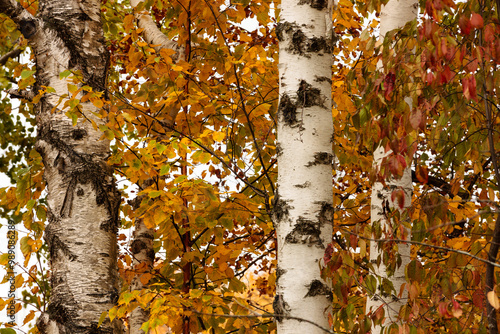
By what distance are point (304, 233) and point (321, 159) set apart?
11.9 inches

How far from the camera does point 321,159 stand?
1889 mm

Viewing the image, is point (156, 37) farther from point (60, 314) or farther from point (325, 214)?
point (325, 214)

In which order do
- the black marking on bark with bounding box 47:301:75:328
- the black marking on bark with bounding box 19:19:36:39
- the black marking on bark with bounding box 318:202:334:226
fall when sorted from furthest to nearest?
the black marking on bark with bounding box 19:19:36:39, the black marking on bark with bounding box 47:301:75:328, the black marking on bark with bounding box 318:202:334:226

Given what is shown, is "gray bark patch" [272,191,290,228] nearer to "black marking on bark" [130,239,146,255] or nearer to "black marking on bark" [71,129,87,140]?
"black marking on bark" [71,129,87,140]

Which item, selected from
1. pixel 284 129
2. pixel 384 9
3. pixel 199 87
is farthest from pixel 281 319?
pixel 384 9

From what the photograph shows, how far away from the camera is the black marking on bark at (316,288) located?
1.78m

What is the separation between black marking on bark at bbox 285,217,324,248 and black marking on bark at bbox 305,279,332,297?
0.14 meters

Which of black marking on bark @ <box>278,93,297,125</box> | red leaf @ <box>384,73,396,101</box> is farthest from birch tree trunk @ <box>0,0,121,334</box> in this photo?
red leaf @ <box>384,73,396,101</box>

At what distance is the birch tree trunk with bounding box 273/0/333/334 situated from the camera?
1789 mm

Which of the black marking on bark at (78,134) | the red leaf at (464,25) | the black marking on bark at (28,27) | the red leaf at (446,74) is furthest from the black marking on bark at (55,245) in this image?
the red leaf at (464,25)

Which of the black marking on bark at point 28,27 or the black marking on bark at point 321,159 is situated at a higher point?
the black marking on bark at point 28,27

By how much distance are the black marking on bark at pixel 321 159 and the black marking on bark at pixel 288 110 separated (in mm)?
164

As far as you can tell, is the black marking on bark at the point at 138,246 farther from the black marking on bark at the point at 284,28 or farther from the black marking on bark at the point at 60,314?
the black marking on bark at the point at 284,28

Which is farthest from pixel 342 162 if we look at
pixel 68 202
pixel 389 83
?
pixel 68 202
